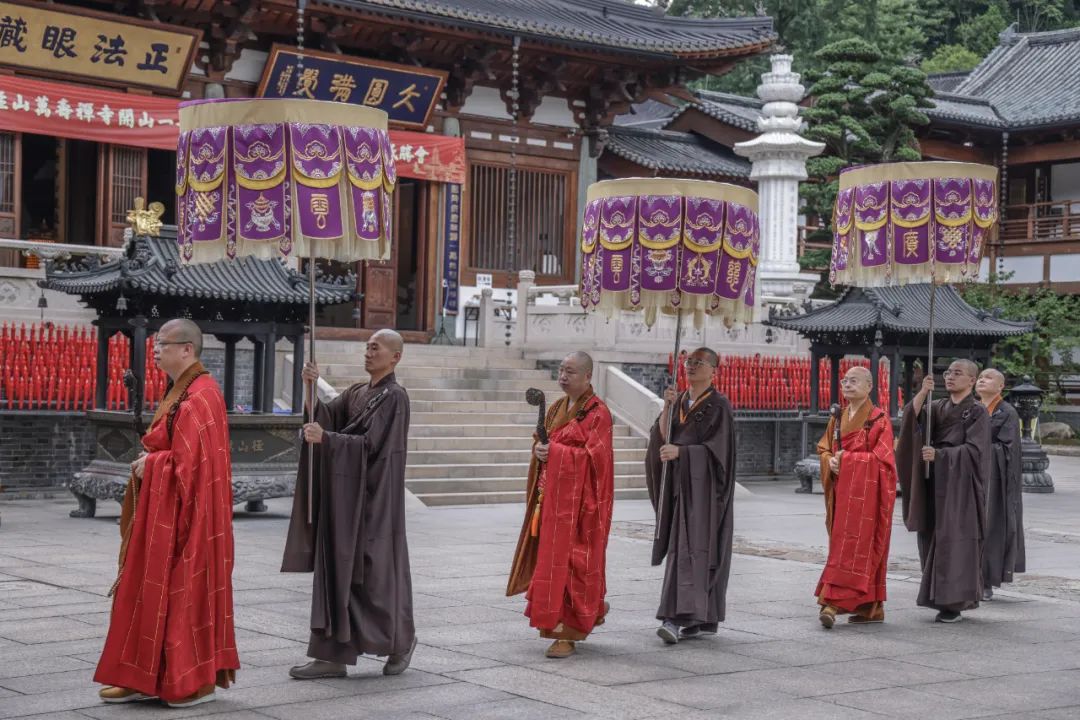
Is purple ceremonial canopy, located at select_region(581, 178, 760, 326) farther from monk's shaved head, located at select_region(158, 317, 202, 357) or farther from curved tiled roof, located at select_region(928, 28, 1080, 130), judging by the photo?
curved tiled roof, located at select_region(928, 28, 1080, 130)

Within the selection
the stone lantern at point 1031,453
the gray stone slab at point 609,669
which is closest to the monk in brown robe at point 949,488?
the gray stone slab at point 609,669

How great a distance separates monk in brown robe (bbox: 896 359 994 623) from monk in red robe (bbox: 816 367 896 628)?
0.96 feet

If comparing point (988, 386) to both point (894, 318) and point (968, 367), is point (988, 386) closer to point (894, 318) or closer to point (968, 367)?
point (968, 367)

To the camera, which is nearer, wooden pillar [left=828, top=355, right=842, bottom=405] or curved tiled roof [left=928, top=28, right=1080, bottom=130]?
wooden pillar [left=828, top=355, right=842, bottom=405]

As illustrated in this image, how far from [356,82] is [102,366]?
7096 mm

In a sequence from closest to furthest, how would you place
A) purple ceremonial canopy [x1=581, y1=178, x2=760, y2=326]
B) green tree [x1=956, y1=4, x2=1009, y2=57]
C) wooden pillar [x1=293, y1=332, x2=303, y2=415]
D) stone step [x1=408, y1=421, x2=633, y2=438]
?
purple ceremonial canopy [x1=581, y1=178, x2=760, y2=326], wooden pillar [x1=293, y1=332, x2=303, y2=415], stone step [x1=408, y1=421, x2=633, y2=438], green tree [x1=956, y1=4, x2=1009, y2=57]

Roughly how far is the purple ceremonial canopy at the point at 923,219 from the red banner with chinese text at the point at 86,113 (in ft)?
36.0

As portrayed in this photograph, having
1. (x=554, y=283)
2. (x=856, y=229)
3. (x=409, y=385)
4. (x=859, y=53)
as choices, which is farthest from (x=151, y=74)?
(x=859, y=53)

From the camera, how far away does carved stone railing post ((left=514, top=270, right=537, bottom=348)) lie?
19.8m

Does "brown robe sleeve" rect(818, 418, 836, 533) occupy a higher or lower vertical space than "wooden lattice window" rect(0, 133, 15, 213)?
lower

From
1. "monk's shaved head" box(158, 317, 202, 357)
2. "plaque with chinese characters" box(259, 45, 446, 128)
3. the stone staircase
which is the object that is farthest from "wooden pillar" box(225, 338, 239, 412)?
"monk's shaved head" box(158, 317, 202, 357)

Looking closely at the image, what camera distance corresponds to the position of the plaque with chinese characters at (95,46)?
1700 centimetres

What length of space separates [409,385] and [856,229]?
29.3 ft

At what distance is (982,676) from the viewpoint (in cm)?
704
